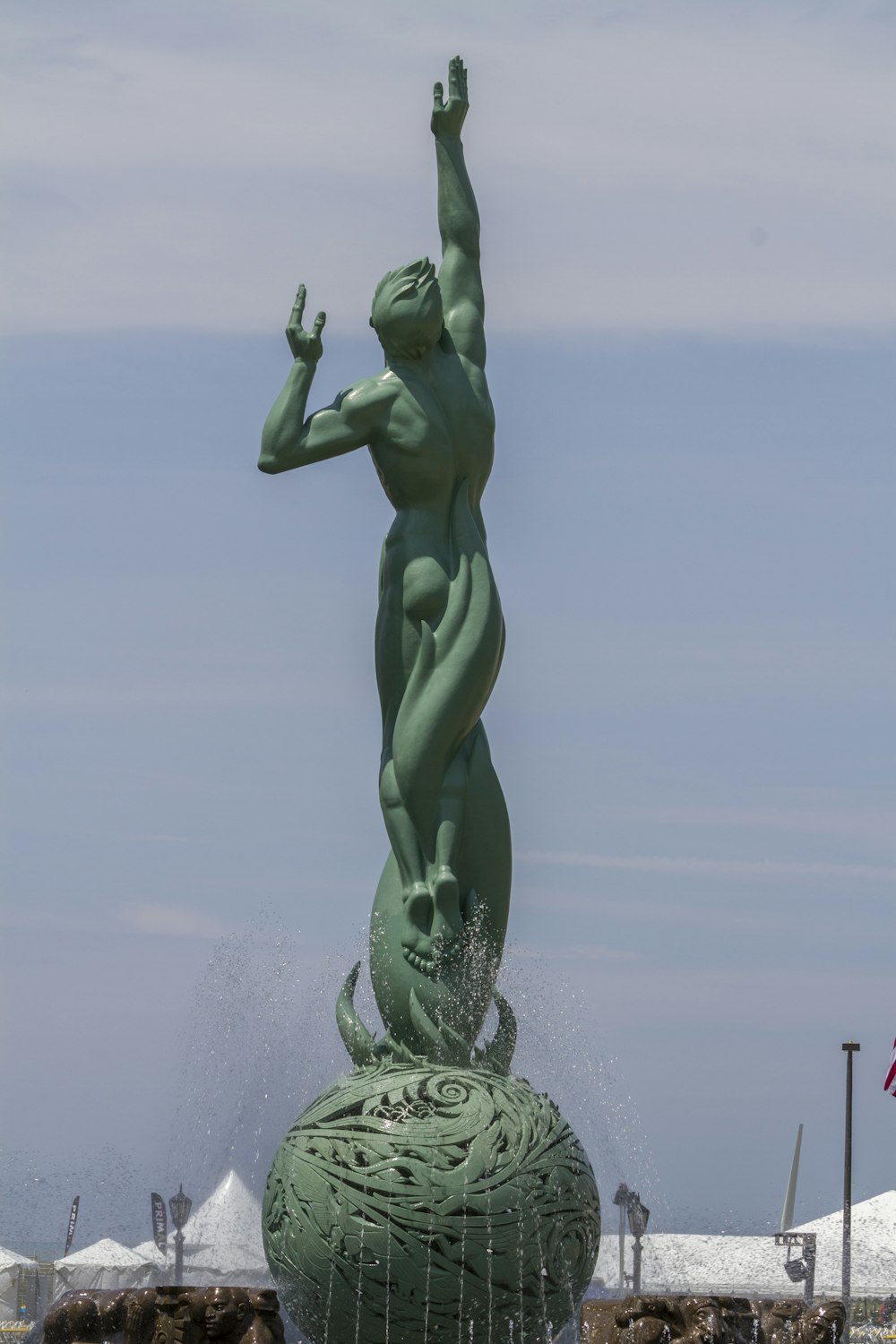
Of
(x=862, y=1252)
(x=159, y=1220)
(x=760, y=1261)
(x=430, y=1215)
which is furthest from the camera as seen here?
(x=862, y=1252)

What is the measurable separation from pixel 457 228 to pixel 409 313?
39.0 inches

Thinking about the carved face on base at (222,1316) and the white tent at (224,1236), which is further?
the white tent at (224,1236)

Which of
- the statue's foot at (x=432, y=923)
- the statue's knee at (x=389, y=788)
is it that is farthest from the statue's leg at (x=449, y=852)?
the statue's knee at (x=389, y=788)

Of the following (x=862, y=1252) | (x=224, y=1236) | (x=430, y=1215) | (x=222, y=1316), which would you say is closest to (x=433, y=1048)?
(x=430, y=1215)

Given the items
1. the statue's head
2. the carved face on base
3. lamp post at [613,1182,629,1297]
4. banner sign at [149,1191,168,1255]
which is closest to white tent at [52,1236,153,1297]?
banner sign at [149,1191,168,1255]

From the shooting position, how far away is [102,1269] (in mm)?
21453

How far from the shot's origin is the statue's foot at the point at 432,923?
14.1 metres

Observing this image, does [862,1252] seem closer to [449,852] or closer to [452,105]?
[449,852]

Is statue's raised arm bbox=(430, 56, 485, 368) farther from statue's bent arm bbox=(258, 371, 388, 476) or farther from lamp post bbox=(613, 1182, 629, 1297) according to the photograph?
lamp post bbox=(613, 1182, 629, 1297)

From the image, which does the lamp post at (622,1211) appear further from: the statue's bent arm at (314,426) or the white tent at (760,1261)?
the statue's bent arm at (314,426)

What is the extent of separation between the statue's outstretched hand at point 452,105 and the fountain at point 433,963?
1cm

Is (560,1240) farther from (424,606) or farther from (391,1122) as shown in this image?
(424,606)

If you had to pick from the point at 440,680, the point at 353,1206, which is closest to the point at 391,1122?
the point at 353,1206

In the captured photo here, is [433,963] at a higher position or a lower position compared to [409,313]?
lower
